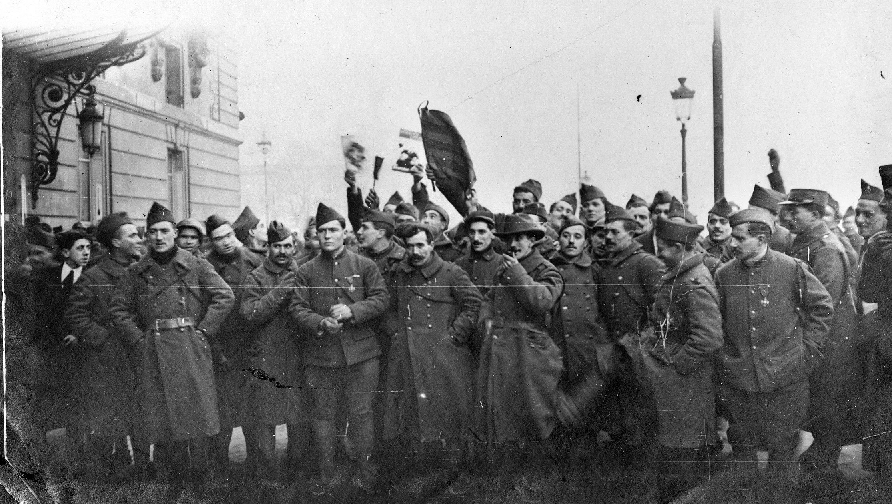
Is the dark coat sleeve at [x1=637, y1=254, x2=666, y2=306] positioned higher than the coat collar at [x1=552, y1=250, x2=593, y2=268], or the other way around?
the coat collar at [x1=552, y1=250, x2=593, y2=268]

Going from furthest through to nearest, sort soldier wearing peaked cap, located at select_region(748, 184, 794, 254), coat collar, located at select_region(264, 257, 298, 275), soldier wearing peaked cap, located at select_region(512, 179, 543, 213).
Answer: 1. coat collar, located at select_region(264, 257, 298, 275)
2. soldier wearing peaked cap, located at select_region(512, 179, 543, 213)
3. soldier wearing peaked cap, located at select_region(748, 184, 794, 254)

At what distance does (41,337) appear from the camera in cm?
420

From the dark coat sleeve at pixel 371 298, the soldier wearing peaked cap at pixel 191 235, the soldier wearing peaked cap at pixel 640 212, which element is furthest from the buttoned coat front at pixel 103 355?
the soldier wearing peaked cap at pixel 640 212

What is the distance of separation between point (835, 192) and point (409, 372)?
233 cm

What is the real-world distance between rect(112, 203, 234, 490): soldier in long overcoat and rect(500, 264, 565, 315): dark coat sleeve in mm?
1495

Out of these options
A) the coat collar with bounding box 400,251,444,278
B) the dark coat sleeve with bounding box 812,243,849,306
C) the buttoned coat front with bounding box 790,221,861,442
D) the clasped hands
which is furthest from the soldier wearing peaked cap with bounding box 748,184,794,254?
the clasped hands

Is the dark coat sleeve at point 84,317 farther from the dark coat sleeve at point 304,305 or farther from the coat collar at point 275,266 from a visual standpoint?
the dark coat sleeve at point 304,305

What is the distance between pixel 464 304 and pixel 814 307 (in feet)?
5.74

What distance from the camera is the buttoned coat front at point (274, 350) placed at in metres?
4.07

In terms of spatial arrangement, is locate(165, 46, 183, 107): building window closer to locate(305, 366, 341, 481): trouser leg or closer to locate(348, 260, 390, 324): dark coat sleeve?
locate(348, 260, 390, 324): dark coat sleeve

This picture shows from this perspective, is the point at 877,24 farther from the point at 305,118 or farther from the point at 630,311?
the point at 305,118

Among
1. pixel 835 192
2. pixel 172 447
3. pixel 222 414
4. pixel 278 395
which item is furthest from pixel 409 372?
pixel 835 192

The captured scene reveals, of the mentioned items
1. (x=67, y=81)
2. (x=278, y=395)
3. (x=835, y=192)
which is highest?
(x=67, y=81)

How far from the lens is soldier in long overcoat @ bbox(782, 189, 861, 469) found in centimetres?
390
